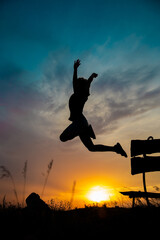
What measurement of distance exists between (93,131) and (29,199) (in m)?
3.00

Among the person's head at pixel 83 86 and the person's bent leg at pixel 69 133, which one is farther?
the person's head at pixel 83 86

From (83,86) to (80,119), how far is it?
87 cm

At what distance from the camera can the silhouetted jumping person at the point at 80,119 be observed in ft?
15.4

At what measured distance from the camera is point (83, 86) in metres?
4.94

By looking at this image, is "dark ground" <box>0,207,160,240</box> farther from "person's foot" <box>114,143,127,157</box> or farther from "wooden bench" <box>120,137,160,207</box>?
"person's foot" <box>114,143,127,157</box>

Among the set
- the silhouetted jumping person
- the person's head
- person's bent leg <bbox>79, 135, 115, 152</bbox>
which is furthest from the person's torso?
person's bent leg <bbox>79, 135, 115, 152</bbox>

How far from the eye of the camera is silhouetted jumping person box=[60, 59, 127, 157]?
4695 millimetres

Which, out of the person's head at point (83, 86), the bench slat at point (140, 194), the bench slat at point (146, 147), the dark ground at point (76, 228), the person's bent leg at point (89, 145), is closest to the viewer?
the dark ground at point (76, 228)

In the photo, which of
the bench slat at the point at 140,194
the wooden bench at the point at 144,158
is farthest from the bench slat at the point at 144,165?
the bench slat at the point at 140,194

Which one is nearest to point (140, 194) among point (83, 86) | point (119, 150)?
point (119, 150)

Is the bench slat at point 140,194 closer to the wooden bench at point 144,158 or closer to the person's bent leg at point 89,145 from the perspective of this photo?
the wooden bench at point 144,158

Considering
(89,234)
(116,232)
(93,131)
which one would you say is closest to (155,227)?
(116,232)

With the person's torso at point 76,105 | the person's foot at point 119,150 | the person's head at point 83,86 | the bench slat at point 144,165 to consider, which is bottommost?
the bench slat at point 144,165

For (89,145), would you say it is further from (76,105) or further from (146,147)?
Answer: (146,147)
